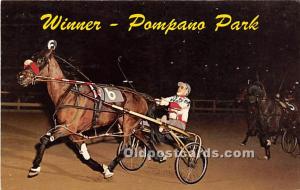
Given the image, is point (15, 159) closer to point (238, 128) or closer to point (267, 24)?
point (238, 128)

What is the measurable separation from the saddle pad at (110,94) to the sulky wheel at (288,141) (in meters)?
4.76

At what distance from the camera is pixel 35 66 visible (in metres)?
5.66

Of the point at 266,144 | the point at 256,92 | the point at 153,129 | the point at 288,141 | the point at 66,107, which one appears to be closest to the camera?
the point at 66,107

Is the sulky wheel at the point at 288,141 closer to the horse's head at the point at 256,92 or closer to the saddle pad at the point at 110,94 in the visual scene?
the horse's head at the point at 256,92

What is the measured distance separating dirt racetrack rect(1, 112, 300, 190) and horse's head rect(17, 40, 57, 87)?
1575 millimetres

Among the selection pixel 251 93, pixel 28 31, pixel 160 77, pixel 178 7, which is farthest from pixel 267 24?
pixel 28 31

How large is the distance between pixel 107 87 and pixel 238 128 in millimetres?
8327

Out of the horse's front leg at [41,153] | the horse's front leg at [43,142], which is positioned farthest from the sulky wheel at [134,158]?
the horse's front leg at [41,153]

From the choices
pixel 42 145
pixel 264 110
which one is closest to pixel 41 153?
pixel 42 145

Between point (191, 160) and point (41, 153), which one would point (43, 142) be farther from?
point (191, 160)

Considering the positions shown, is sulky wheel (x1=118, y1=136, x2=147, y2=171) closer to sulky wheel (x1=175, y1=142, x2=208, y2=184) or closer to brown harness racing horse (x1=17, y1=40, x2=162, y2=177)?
brown harness racing horse (x1=17, y1=40, x2=162, y2=177)

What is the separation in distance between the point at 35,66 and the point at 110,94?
1.30 meters

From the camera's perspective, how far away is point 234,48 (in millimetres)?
25578

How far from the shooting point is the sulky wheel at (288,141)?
30.3 ft
